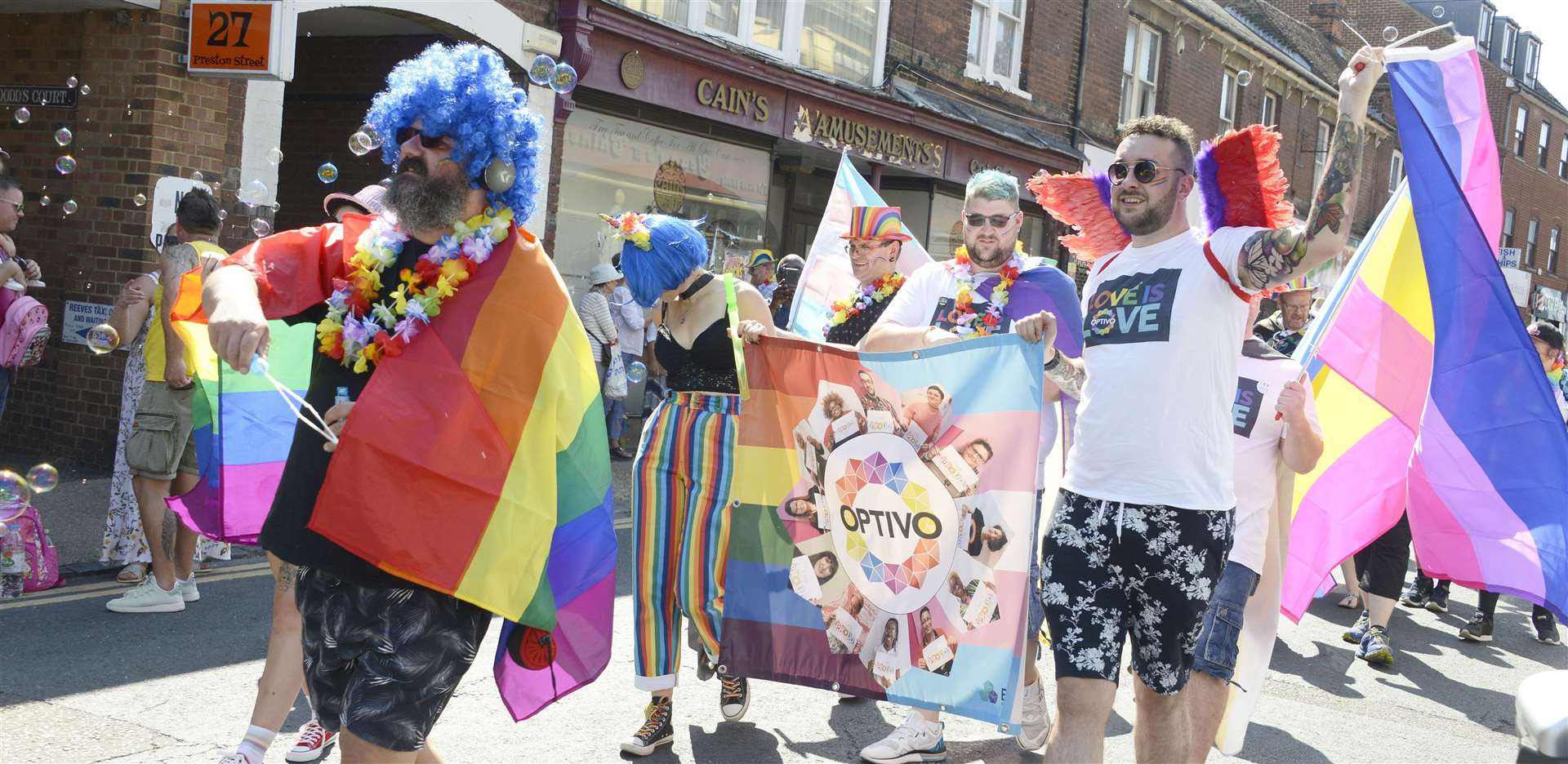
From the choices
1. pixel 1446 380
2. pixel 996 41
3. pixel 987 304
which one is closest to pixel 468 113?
pixel 987 304

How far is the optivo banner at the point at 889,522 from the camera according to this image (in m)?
4.16

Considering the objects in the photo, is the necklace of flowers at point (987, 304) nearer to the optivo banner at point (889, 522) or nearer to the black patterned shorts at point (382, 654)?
the optivo banner at point (889, 522)

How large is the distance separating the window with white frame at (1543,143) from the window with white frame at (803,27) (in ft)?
111

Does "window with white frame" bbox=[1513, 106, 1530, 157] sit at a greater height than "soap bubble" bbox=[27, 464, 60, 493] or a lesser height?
greater

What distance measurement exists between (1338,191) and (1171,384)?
25.4 inches

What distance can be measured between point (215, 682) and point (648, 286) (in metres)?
2.23

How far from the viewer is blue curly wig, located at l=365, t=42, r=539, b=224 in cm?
299

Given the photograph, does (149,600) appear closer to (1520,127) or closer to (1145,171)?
(1145,171)

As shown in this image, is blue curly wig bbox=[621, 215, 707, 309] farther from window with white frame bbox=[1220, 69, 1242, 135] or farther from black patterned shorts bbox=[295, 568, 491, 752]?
window with white frame bbox=[1220, 69, 1242, 135]

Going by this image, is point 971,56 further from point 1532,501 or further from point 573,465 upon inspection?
point 573,465

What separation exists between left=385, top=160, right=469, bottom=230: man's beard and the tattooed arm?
2.03 metres

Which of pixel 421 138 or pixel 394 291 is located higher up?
pixel 421 138

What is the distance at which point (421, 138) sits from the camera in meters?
3.03

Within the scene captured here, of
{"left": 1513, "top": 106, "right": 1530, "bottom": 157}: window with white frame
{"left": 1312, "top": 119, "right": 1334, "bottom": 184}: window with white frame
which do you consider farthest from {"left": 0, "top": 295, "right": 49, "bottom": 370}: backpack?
{"left": 1513, "top": 106, "right": 1530, "bottom": 157}: window with white frame
